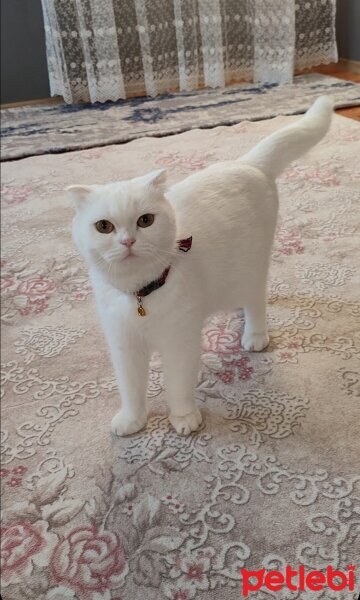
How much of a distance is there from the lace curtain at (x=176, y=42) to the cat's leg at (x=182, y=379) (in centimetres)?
289

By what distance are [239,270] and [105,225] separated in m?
0.33

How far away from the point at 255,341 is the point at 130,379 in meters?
0.33

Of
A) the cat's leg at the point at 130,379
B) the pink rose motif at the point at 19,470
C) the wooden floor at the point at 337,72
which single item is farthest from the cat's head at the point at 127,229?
the wooden floor at the point at 337,72

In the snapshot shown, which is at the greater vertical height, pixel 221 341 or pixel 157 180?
pixel 157 180

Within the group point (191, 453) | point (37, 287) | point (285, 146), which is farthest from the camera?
point (37, 287)

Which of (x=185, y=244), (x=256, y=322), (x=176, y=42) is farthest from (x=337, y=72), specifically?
(x=185, y=244)

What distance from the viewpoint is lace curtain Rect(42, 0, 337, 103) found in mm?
3189

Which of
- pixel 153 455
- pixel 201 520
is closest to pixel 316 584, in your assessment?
pixel 201 520

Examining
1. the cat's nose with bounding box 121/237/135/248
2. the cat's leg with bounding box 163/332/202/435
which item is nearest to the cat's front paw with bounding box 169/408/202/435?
the cat's leg with bounding box 163/332/202/435

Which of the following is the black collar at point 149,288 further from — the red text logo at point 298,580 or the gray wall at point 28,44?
the gray wall at point 28,44

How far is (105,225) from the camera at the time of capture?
0.77m

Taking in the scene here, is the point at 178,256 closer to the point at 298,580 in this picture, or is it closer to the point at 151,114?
the point at 298,580

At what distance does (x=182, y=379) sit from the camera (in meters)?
0.91

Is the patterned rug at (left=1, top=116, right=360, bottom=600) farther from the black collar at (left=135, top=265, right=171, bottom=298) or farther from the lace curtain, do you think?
the lace curtain
